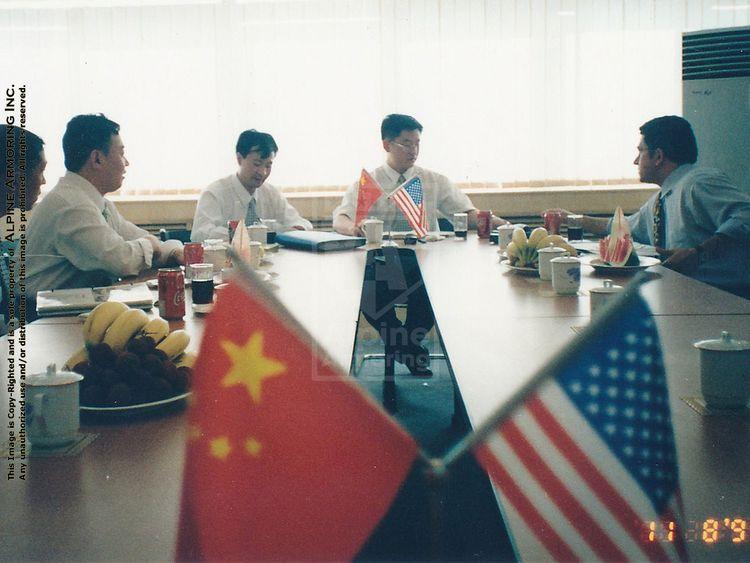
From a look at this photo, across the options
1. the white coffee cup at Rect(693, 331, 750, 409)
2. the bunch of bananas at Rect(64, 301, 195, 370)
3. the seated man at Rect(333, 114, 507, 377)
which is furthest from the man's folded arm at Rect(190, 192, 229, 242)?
the white coffee cup at Rect(693, 331, 750, 409)

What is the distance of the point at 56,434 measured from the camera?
3.47ft

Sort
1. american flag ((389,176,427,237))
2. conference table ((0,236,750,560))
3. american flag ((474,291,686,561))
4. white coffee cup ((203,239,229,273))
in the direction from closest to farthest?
1. american flag ((474,291,686,561))
2. conference table ((0,236,750,560))
3. white coffee cup ((203,239,229,273))
4. american flag ((389,176,427,237))

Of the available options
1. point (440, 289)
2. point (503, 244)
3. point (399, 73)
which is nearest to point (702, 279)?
point (503, 244)

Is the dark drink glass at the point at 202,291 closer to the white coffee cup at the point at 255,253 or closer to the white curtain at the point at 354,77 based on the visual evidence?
the white coffee cup at the point at 255,253

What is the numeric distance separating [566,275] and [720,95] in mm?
2922

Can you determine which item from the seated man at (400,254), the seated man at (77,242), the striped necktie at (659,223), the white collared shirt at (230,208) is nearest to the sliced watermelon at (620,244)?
the striped necktie at (659,223)

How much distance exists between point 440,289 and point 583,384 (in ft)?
5.79

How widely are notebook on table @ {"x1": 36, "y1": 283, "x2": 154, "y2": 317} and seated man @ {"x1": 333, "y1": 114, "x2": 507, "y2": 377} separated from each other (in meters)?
1.20

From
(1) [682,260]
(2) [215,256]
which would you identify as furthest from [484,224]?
(2) [215,256]

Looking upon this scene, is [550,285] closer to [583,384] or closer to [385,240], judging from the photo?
[385,240]

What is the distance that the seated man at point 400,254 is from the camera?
3597 millimetres

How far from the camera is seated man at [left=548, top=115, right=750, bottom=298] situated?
2811 millimetres

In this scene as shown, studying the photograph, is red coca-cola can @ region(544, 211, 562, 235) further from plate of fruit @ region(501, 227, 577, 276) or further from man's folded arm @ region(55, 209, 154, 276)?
man's folded arm @ region(55, 209, 154, 276)

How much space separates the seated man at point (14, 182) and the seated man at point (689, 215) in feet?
6.93
